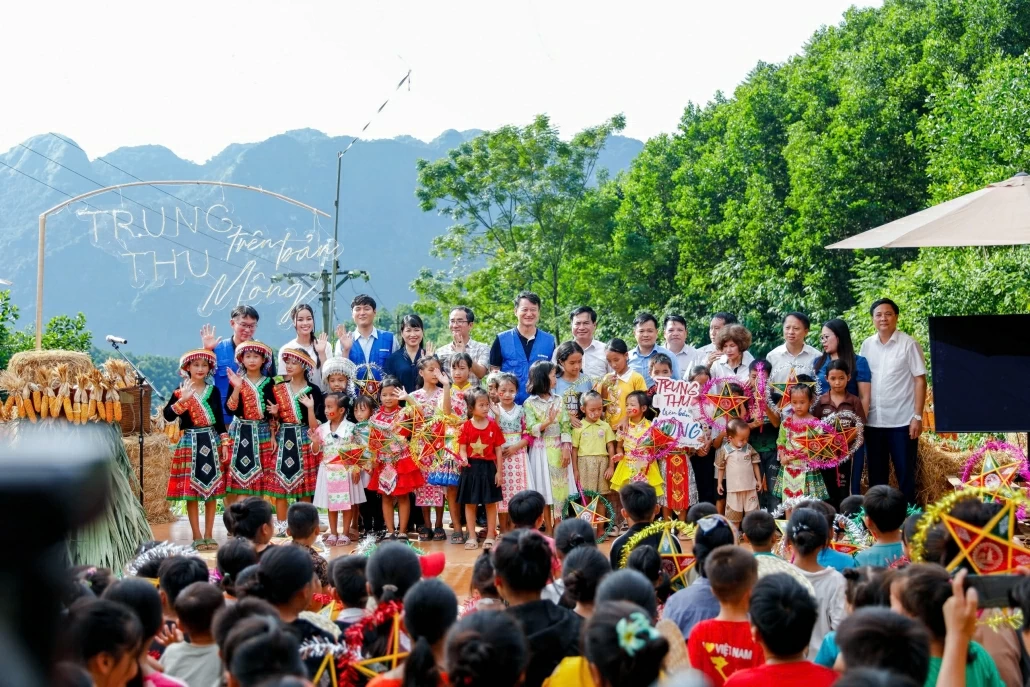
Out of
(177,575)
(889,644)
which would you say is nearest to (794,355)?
(177,575)

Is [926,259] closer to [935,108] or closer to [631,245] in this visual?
[935,108]

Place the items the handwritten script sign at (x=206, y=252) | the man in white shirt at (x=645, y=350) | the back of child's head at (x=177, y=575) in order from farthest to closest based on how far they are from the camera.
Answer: the handwritten script sign at (x=206, y=252)
the man in white shirt at (x=645, y=350)
the back of child's head at (x=177, y=575)

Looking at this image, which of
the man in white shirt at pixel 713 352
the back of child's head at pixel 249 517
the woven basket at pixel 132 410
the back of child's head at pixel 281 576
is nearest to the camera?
the back of child's head at pixel 281 576

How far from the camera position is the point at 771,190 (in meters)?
30.6

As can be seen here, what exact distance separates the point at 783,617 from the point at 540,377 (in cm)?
537

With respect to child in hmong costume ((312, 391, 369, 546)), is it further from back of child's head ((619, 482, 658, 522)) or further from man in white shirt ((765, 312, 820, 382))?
back of child's head ((619, 482, 658, 522))

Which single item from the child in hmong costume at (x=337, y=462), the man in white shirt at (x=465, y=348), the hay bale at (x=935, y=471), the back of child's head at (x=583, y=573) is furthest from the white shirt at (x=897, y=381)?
the back of child's head at (x=583, y=573)

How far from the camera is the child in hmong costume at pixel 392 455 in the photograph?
26.7 feet

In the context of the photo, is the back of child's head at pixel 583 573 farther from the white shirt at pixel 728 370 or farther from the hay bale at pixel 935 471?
the hay bale at pixel 935 471

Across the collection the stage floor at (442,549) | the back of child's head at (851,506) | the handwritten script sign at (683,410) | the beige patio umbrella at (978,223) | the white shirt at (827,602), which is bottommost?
the stage floor at (442,549)

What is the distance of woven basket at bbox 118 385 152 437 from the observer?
9547 mm

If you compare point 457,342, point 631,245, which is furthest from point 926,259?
point 631,245

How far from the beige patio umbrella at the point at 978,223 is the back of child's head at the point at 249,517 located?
3722 mm

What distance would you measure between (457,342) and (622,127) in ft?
65.9
